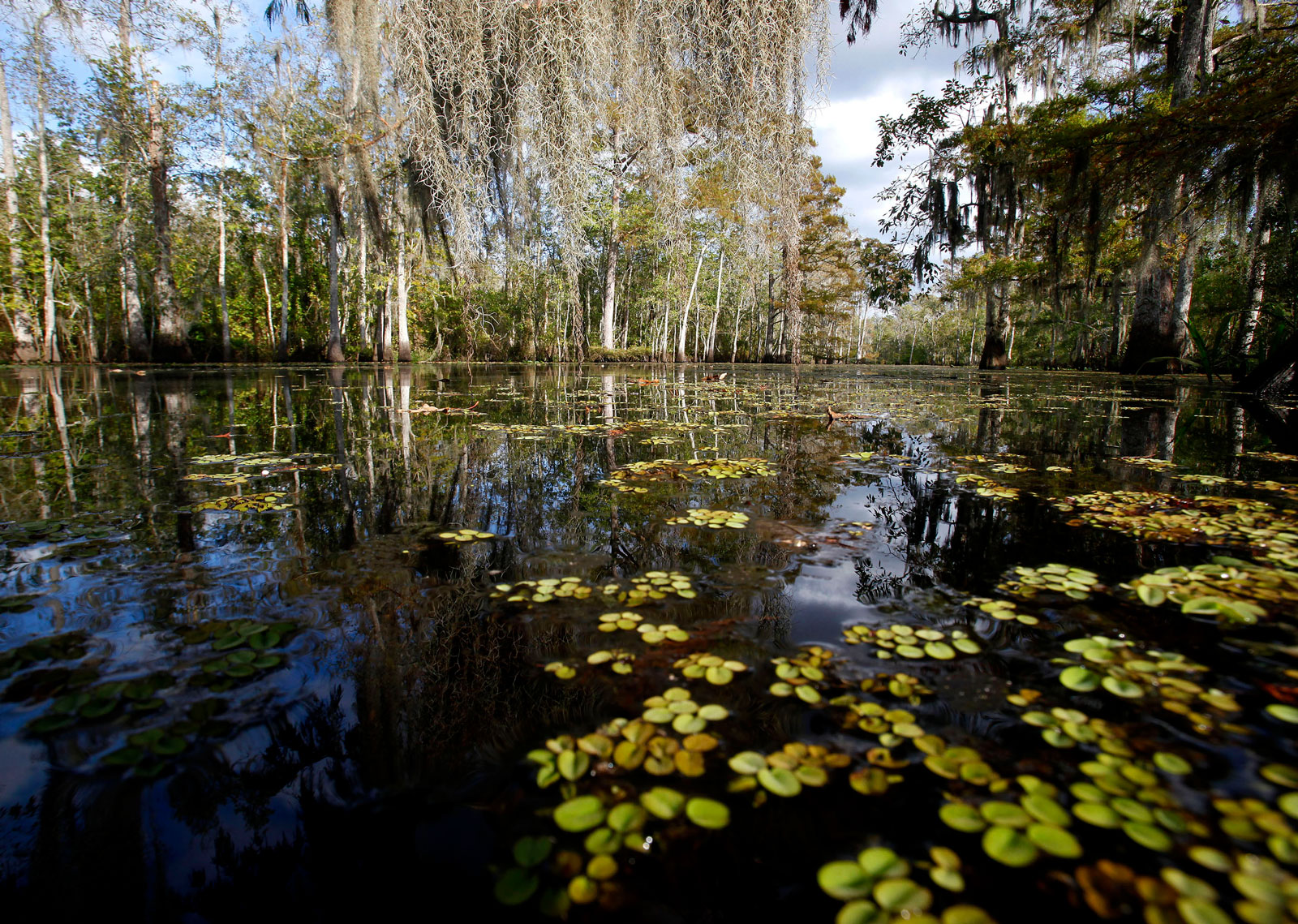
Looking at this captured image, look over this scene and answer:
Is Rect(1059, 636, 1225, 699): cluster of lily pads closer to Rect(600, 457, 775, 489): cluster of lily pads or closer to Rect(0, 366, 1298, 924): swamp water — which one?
Rect(0, 366, 1298, 924): swamp water

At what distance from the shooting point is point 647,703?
3.30ft

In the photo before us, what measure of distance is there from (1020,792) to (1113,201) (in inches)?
332

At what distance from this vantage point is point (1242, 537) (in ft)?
5.84

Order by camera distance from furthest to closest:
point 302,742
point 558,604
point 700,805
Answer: point 558,604 → point 302,742 → point 700,805

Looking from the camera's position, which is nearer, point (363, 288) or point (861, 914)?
point (861, 914)

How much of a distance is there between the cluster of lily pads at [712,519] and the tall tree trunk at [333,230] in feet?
37.0

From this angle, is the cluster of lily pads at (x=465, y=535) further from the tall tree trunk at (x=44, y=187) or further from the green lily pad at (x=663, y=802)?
the tall tree trunk at (x=44, y=187)

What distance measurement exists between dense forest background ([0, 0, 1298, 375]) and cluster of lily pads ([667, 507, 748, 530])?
2874mm

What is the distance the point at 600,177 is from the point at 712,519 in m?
4.03

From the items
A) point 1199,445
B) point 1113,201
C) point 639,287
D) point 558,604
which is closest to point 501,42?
point 558,604

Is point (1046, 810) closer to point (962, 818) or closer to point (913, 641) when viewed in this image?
point (962, 818)

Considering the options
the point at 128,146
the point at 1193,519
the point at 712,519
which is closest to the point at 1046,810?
the point at 712,519

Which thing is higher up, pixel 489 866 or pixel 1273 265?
pixel 1273 265

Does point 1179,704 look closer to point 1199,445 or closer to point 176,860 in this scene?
point 176,860
